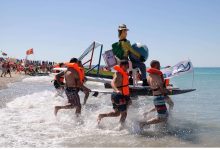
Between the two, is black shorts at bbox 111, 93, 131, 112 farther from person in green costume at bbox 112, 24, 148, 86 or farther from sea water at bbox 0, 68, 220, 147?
person in green costume at bbox 112, 24, 148, 86

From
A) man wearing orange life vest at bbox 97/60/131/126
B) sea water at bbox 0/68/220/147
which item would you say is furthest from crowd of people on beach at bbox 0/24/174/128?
sea water at bbox 0/68/220/147

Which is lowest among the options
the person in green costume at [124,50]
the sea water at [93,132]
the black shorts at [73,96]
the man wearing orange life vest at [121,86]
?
the sea water at [93,132]

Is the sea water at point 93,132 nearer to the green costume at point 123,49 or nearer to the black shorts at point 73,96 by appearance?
the black shorts at point 73,96

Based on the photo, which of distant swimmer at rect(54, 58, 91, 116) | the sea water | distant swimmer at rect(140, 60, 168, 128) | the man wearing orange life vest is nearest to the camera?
the sea water

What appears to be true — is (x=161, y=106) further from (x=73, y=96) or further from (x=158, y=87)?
(x=73, y=96)

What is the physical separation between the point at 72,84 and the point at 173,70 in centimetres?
282

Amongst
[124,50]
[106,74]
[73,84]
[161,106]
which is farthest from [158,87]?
[106,74]

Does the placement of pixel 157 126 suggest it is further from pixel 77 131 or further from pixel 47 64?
pixel 47 64

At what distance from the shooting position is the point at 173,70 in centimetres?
952

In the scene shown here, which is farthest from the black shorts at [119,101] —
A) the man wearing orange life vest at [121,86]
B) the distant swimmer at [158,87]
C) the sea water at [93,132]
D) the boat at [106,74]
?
the boat at [106,74]

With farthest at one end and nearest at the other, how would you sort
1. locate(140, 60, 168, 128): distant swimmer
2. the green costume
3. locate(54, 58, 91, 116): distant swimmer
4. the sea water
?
the green costume
locate(54, 58, 91, 116): distant swimmer
locate(140, 60, 168, 128): distant swimmer
the sea water

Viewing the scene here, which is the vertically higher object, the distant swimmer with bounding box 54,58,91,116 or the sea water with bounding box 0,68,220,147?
the distant swimmer with bounding box 54,58,91,116

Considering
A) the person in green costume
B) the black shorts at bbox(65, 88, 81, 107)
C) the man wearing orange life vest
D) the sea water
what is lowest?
the sea water

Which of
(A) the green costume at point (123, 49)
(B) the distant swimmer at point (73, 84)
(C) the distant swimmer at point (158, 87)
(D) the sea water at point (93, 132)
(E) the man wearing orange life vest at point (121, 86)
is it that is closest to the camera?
(D) the sea water at point (93, 132)
